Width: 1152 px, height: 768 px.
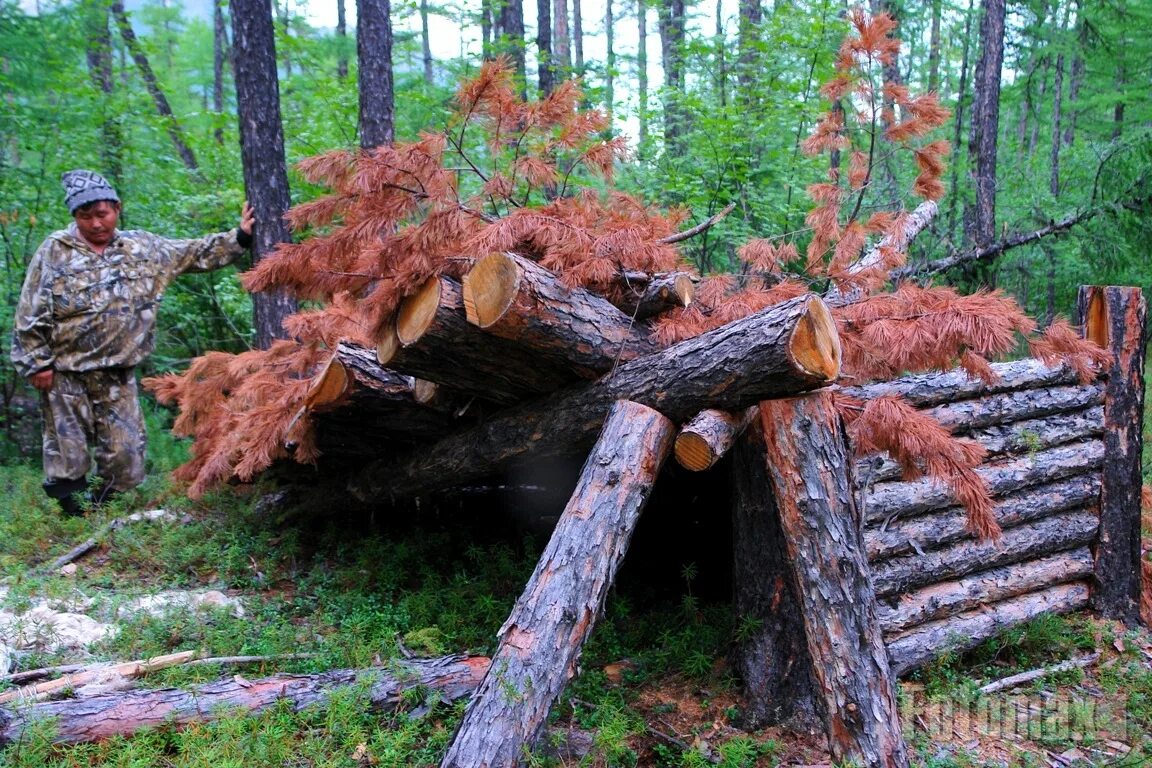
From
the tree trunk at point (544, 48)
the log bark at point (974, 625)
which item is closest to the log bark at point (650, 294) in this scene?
the log bark at point (974, 625)

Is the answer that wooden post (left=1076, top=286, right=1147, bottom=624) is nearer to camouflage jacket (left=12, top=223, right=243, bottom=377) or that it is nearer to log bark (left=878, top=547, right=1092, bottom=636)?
log bark (left=878, top=547, right=1092, bottom=636)

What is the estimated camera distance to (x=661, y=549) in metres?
5.27

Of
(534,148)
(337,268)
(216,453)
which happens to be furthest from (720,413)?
(216,453)

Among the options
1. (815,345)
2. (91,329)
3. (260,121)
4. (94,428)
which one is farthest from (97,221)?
(815,345)

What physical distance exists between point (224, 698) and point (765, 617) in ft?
7.91

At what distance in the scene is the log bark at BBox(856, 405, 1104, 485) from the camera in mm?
4891

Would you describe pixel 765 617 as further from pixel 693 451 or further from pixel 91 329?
pixel 91 329

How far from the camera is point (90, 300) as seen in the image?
20.2ft

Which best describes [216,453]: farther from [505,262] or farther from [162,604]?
[505,262]

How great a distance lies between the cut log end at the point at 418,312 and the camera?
3346mm

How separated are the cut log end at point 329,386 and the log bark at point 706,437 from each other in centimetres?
182

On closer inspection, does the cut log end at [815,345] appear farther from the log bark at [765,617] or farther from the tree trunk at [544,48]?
the tree trunk at [544,48]

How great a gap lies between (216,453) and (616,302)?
311 centimetres

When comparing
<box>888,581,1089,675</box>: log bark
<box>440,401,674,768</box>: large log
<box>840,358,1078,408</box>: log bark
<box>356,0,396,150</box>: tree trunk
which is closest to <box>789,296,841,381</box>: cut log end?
<box>440,401,674,768</box>: large log
